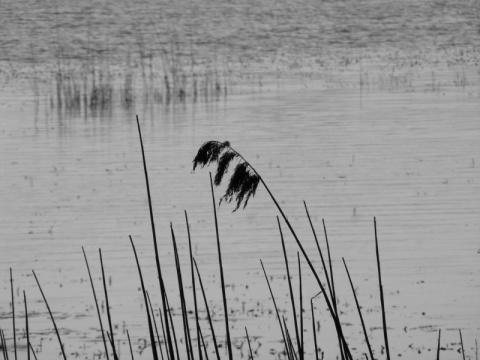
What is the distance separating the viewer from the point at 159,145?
1229 centimetres

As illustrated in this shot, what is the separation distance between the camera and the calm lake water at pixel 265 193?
5.73m

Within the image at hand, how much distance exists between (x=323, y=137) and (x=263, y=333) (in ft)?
24.5

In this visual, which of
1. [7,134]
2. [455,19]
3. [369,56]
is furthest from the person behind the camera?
[455,19]

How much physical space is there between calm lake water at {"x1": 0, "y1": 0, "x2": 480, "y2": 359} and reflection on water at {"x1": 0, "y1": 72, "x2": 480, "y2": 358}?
0.02 metres

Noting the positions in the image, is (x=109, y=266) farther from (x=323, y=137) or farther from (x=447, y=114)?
(x=447, y=114)

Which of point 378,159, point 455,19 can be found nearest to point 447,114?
point 378,159

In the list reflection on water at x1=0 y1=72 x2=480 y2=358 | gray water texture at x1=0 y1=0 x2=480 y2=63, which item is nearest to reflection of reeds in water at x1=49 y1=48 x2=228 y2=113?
reflection on water at x1=0 y1=72 x2=480 y2=358

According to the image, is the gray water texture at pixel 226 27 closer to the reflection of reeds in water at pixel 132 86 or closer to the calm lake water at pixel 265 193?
the reflection of reeds in water at pixel 132 86

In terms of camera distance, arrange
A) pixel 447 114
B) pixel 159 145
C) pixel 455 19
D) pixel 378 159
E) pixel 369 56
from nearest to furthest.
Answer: pixel 378 159 → pixel 159 145 → pixel 447 114 → pixel 369 56 → pixel 455 19

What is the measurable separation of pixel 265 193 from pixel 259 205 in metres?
0.69

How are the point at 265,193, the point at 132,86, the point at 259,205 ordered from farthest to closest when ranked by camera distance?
the point at 132,86
the point at 265,193
the point at 259,205

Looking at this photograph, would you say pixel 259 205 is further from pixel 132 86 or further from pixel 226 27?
pixel 226 27

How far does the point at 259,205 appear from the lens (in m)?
9.05

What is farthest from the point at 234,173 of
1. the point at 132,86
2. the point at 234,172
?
the point at 132,86
